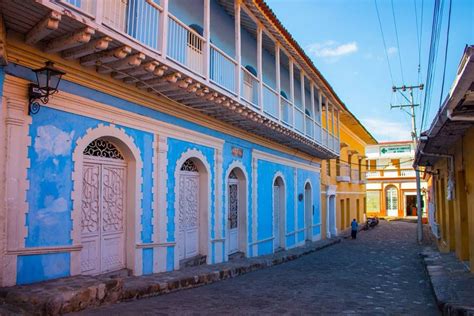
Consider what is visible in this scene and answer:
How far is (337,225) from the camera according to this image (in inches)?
945

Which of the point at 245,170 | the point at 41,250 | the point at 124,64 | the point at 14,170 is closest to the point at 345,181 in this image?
the point at 245,170

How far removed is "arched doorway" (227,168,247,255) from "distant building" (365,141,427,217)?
32.3 m

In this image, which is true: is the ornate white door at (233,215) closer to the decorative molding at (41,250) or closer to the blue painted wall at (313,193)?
the blue painted wall at (313,193)

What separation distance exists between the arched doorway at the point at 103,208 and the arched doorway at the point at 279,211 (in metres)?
8.29

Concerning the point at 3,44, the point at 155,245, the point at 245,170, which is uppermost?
the point at 3,44

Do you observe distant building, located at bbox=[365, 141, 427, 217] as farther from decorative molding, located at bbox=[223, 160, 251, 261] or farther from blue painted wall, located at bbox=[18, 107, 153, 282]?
blue painted wall, located at bbox=[18, 107, 153, 282]

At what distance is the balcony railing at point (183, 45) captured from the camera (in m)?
6.52

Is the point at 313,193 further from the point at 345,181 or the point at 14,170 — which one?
the point at 14,170

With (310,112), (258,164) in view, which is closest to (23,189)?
(258,164)

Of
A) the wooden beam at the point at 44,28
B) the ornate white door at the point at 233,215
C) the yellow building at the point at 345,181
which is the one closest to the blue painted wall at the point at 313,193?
the yellow building at the point at 345,181

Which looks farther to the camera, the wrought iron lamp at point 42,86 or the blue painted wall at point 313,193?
the blue painted wall at point 313,193

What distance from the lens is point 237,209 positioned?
12.5 meters

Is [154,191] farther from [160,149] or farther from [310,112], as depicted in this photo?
[310,112]

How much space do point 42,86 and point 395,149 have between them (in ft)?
137
